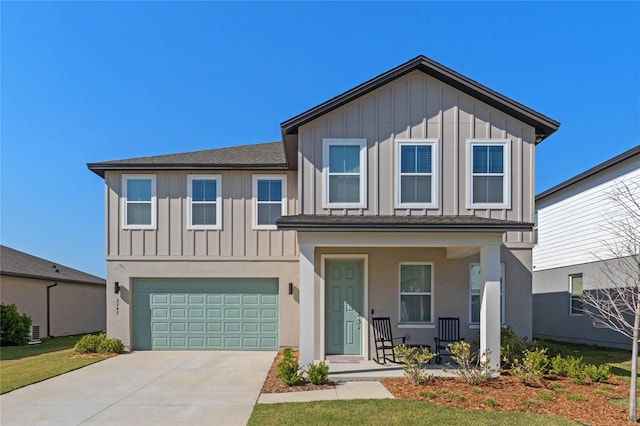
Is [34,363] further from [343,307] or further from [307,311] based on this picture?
[343,307]

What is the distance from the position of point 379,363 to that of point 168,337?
21.9 feet

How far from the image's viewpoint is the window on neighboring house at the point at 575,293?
54.3 ft

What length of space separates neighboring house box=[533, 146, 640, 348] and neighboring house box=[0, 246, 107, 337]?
767 inches

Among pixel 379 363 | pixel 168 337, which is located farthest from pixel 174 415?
pixel 168 337

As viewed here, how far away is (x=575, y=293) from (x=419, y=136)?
974 cm

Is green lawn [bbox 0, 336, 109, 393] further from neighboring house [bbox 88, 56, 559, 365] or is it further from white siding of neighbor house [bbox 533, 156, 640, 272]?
white siding of neighbor house [bbox 533, 156, 640, 272]

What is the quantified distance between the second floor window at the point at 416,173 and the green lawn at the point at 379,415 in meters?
4.91

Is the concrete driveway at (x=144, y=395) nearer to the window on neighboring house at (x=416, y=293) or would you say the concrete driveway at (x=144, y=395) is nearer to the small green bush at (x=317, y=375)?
the small green bush at (x=317, y=375)

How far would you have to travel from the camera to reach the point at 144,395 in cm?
861

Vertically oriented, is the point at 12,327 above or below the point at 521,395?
below

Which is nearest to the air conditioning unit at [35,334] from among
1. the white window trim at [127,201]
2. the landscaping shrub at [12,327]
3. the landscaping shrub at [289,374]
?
the landscaping shrub at [12,327]

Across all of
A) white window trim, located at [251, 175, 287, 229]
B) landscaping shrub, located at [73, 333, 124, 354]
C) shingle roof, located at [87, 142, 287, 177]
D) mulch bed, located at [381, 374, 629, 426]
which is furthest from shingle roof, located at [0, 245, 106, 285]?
mulch bed, located at [381, 374, 629, 426]

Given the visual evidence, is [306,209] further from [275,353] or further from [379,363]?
[275,353]

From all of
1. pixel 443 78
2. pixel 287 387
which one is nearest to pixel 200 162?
pixel 443 78
